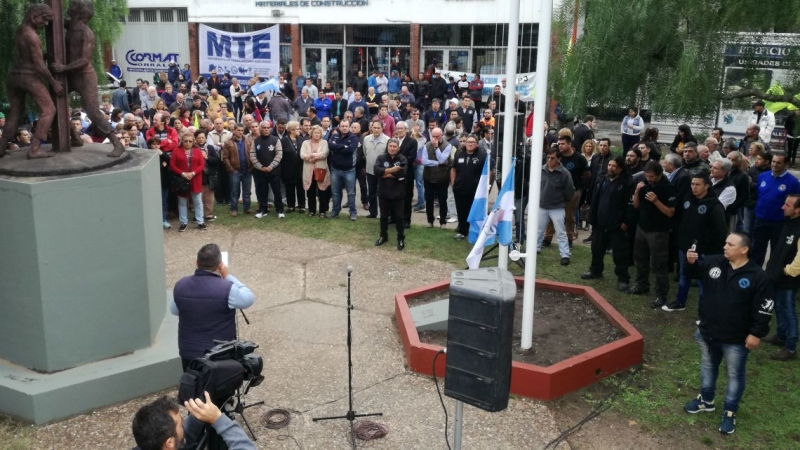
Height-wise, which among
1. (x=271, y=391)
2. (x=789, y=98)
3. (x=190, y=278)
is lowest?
(x=271, y=391)

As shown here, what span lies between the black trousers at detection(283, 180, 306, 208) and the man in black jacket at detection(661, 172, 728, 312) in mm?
6944

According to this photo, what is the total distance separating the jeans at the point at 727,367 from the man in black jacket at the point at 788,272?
58.5 inches

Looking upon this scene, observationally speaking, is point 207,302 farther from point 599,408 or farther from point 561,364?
point 599,408

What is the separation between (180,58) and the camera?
2994cm

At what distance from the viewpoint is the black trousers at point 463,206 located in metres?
11.9

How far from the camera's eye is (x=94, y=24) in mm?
9914

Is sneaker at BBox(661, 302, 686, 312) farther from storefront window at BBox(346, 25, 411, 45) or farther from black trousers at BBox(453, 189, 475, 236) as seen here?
storefront window at BBox(346, 25, 411, 45)

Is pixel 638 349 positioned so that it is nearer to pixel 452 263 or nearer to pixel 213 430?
pixel 452 263

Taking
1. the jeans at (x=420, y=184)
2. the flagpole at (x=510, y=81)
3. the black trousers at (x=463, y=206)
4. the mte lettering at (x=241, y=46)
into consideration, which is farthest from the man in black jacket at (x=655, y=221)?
the mte lettering at (x=241, y=46)

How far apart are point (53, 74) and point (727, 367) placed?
6552mm

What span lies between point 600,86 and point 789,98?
77.8 inches

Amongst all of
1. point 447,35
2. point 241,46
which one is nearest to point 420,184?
point 447,35

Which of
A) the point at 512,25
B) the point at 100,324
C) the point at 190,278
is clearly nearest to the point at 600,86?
the point at 512,25

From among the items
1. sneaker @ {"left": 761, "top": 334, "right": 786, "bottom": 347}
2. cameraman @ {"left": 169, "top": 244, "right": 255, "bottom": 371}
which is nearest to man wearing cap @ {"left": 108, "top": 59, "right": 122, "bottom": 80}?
cameraman @ {"left": 169, "top": 244, "right": 255, "bottom": 371}
